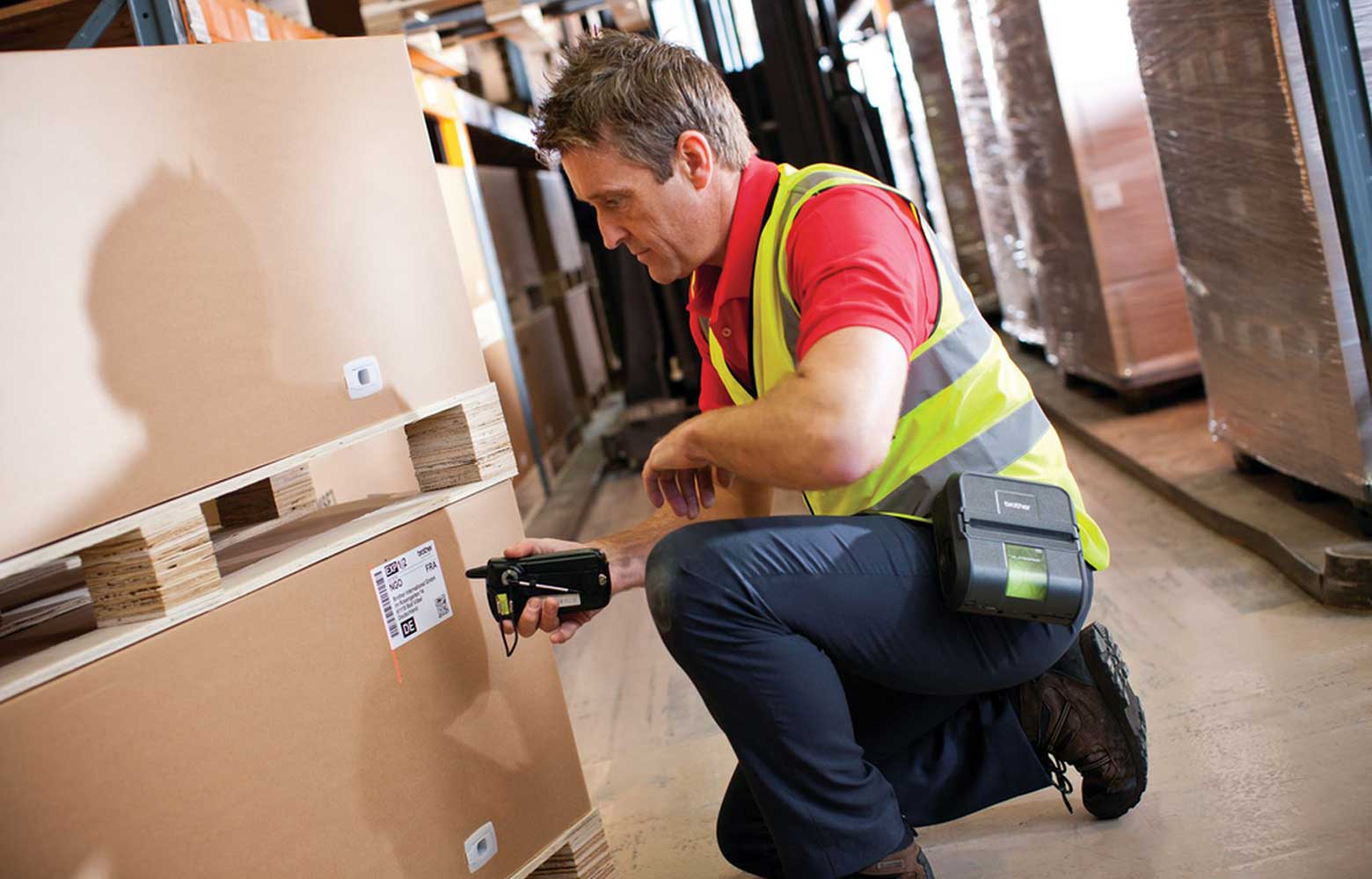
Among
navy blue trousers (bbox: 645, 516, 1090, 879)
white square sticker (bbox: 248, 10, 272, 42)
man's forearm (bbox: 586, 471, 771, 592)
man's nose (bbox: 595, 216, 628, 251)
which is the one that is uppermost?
white square sticker (bbox: 248, 10, 272, 42)

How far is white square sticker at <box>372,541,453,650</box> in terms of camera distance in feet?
6.06

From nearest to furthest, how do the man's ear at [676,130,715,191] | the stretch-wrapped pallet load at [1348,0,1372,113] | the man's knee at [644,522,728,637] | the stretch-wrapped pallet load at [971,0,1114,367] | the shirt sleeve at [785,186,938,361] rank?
the shirt sleeve at [785,186,938,361] < the man's knee at [644,522,728,637] < the man's ear at [676,130,715,191] < the stretch-wrapped pallet load at [1348,0,1372,113] < the stretch-wrapped pallet load at [971,0,1114,367]

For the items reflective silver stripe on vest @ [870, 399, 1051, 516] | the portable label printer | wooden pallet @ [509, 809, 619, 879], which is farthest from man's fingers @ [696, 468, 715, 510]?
wooden pallet @ [509, 809, 619, 879]

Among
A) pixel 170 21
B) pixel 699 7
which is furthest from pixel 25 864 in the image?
pixel 699 7

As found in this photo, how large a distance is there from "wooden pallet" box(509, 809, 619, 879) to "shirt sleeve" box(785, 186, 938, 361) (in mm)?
956

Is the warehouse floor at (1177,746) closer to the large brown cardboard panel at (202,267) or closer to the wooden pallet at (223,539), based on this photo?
the wooden pallet at (223,539)

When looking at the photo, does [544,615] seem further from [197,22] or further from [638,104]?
[197,22]

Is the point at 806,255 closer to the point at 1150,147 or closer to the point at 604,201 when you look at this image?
the point at 604,201

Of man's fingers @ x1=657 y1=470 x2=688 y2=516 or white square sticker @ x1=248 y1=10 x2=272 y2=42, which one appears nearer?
man's fingers @ x1=657 y1=470 x2=688 y2=516

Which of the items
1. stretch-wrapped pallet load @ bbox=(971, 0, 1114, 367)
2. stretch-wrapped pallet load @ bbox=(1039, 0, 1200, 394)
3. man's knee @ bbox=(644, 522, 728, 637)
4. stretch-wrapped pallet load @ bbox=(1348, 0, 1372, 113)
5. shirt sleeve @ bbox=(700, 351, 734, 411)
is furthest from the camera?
stretch-wrapped pallet load @ bbox=(971, 0, 1114, 367)

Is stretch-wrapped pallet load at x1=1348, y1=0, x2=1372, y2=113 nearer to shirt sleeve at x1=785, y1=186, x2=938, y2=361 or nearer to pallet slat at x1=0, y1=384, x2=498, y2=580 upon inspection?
shirt sleeve at x1=785, y1=186, x2=938, y2=361

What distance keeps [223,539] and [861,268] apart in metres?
1.11

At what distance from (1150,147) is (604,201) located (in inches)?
140

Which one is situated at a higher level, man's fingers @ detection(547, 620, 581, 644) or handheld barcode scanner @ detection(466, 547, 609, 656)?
handheld barcode scanner @ detection(466, 547, 609, 656)
